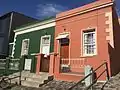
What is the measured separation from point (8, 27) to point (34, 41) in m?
7.72

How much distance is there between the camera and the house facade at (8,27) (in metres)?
23.2

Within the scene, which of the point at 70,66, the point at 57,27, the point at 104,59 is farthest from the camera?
the point at 57,27

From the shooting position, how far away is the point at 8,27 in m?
23.9

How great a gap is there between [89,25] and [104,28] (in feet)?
4.32

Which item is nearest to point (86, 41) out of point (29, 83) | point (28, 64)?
point (29, 83)

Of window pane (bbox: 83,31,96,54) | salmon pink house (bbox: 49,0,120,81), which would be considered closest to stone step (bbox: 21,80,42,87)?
salmon pink house (bbox: 49,0,120,81)

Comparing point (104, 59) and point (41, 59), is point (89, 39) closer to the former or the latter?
point (104, 59)

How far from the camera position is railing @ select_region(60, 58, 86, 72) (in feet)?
41.6

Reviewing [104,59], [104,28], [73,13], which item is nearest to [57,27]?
[73,13]

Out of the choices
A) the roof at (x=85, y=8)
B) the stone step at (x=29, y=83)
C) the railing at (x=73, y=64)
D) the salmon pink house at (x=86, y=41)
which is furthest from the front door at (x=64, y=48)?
the stone step at (x=29, y=83)

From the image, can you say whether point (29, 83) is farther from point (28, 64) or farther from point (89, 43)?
point (89, 43)

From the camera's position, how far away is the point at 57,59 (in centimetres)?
1241

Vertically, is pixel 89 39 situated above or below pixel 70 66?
above

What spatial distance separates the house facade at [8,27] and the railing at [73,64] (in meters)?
11.1
